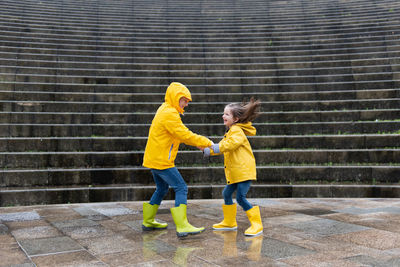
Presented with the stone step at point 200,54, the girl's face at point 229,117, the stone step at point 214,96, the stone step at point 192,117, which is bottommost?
the girl's face at point 229,117

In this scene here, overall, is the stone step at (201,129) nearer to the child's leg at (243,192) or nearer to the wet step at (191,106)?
the wet step at (191,106)

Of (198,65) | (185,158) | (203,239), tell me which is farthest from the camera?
(198,65)

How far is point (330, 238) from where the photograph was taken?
153 inches

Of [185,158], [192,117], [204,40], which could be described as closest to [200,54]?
[204,40]

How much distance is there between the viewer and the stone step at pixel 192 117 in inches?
312

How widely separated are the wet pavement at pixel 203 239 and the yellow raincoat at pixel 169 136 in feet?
2.89

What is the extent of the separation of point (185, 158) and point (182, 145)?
0.49m

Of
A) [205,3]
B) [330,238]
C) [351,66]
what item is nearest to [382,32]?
[351,66]

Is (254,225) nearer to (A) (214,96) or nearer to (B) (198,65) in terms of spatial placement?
(A) (214,96)

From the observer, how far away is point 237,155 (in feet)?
13.9

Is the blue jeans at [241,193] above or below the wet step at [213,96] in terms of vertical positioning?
below

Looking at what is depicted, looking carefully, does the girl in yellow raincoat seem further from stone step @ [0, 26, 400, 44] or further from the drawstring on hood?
stone step @ [0, 26, 400, 44]

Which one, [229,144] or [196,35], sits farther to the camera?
[196,35]

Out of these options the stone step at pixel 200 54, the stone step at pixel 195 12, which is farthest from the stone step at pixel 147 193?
the stone step at pixel 195 12
